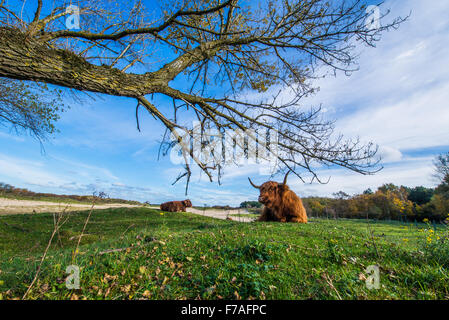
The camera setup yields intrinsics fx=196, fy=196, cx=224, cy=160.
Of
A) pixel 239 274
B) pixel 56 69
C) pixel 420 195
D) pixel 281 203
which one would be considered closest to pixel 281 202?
pixel 281 203

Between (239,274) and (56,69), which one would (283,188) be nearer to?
(239,274)

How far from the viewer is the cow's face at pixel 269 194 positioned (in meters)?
10.9

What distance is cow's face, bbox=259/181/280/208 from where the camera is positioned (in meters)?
10.9

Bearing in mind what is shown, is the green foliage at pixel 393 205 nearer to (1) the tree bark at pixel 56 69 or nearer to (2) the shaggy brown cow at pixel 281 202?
(2) the shaggy brown cow at pixel 281 202

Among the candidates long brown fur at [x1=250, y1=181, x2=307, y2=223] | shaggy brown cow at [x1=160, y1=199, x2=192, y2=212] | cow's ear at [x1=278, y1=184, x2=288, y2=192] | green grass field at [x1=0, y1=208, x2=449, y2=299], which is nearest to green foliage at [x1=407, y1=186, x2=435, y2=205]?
long brown fur at [x1=250, y1=181, x2=307, y2=223]

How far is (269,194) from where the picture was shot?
11.0m

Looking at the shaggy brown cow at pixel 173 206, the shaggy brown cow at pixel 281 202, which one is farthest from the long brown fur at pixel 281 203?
the shaggy brown cow at pixel 173 206

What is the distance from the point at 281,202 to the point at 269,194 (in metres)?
0.83

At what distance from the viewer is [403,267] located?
3162 millimetres

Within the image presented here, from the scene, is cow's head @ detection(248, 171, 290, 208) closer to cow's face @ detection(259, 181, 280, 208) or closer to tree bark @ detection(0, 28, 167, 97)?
cow's face @ detection(259, 181, 280, 208)

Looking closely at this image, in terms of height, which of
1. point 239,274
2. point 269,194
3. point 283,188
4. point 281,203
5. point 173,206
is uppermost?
point 283,188
